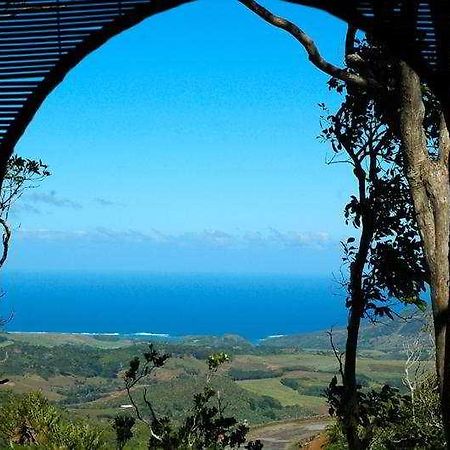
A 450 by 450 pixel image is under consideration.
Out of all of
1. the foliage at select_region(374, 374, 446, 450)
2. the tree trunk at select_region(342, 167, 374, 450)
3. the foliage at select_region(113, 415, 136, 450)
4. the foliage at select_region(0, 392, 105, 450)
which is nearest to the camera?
the tree trunk at select_region(342, 167, 374, 450)

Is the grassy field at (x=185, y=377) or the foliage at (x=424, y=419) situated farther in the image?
the grassy field at (x=185, y=377)

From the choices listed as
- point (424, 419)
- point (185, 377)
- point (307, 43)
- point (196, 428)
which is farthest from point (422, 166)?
point (185, 377)

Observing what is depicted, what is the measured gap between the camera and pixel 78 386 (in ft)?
223

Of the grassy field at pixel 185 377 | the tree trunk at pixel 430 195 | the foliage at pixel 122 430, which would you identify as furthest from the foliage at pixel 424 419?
the grassy field at pixel 185 377

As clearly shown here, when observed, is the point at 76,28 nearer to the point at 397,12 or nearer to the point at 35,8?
the point at 35,8

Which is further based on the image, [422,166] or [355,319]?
[355,319]

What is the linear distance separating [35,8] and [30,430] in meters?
16.9

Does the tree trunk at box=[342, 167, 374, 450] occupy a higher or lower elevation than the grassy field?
higher

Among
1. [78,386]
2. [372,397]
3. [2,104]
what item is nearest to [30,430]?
[372,397]

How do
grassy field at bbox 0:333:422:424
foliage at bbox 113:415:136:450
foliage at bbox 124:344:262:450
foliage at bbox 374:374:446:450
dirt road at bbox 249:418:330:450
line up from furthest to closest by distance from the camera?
grassy field at bbox 0:333:422:424
dirt road at bbox 249:418:330:450
foliage at bbox 113:415:136:450
foliage at bbox 374:374:446:450
foliage at bbox 124:344:262:450

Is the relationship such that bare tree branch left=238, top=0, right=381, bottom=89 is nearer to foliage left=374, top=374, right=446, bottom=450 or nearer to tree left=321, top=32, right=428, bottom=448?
tree left=321, top=32, right=428, bottom=448

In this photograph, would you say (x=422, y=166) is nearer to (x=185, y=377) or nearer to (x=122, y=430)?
(x=122, y=430)

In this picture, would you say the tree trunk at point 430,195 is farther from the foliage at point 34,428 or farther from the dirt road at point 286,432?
the dirt road at point 286,432

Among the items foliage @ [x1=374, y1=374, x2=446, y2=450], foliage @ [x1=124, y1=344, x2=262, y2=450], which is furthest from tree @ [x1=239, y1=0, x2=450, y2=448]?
foliage @ [x1=124, y1=344, x2=262, y2=450]
